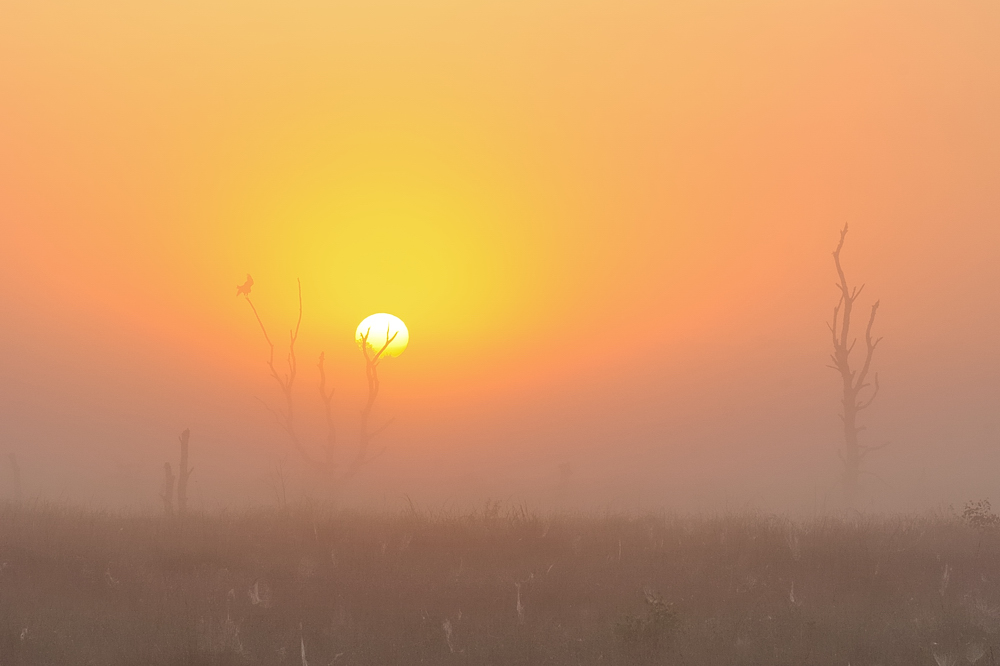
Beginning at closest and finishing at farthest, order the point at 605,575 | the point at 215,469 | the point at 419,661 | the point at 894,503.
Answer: the point at 419,661
the point at 605,575
the point at 894,503
the point at 215,469

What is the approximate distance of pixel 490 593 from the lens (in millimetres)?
10805

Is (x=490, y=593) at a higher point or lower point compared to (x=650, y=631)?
higher

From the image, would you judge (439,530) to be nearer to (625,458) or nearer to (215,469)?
(215,469)

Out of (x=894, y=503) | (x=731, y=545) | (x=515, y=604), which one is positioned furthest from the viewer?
(x=894, y=503)

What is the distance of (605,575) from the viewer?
1155 cm

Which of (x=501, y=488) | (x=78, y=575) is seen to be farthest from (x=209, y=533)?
(x=501, y=488)

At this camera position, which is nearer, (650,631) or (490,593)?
(650,631)

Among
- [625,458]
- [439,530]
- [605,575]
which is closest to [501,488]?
[625,458]

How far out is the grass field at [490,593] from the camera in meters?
8.61

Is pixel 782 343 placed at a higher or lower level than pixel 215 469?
higher

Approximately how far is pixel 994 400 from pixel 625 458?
25.9 meters

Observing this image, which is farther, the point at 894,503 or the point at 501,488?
the point at 501,488

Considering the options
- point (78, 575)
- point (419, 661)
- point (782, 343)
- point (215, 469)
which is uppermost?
point (782, 343)

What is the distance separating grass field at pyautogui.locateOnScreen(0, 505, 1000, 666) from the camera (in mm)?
8609
